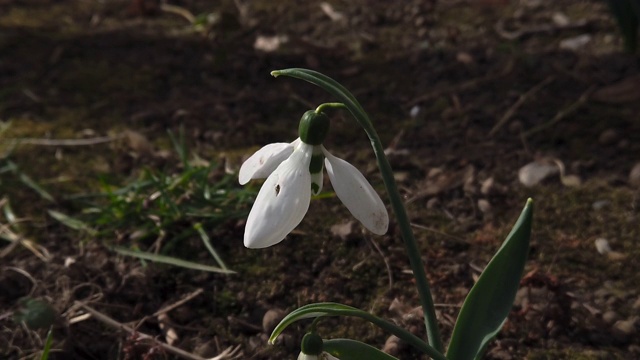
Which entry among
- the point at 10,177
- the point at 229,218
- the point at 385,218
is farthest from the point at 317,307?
the point at 10,177

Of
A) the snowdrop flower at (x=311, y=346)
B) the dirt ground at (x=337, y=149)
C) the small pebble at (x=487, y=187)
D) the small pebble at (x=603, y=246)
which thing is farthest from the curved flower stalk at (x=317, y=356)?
the small pebble at (x=487, y=187)

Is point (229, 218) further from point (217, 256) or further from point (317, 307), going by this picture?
point (317, 307)

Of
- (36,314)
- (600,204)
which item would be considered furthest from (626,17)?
(36,314)

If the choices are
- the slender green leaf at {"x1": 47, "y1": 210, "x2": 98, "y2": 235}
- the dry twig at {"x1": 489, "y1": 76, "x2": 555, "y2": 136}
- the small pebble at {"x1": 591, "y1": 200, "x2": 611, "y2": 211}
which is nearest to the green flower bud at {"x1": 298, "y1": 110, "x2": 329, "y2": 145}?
the slender green leaf at {"x1": 47, "y1": 210, "x2": 98, "y2": 235}

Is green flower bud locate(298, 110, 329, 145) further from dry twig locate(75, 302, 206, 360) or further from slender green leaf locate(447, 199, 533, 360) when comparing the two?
dry twig locate(75, 302, 206, 360)

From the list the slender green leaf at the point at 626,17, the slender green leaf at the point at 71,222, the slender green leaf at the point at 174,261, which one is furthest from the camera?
A: the slender green leaf at the point at 626,17

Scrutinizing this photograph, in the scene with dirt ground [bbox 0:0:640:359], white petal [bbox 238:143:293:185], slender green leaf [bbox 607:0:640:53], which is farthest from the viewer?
slender green leaf [bbox 607:0:640:53]

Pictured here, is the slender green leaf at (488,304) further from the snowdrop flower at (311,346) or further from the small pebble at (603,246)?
the small pebble at (603,246)
